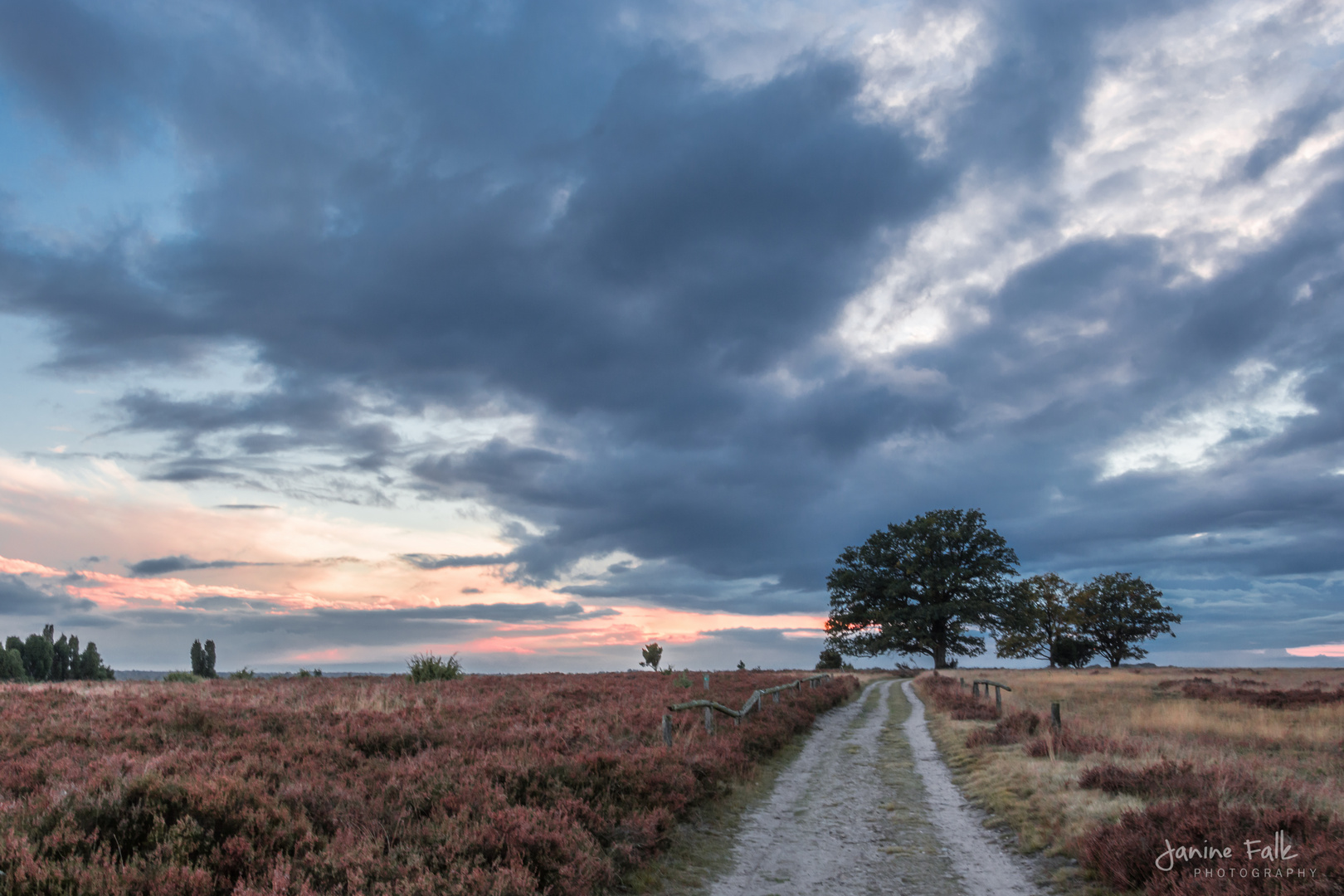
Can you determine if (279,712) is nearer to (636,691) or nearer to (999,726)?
(636,691)

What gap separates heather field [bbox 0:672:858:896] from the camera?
6.90m

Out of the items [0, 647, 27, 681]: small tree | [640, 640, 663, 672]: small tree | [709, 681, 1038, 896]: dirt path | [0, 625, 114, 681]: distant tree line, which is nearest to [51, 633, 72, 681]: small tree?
[0, 625, 114, 681]: distant tree line

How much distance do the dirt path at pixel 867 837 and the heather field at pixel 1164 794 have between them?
0.73 m

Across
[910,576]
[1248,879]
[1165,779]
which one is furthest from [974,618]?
[1248,879]

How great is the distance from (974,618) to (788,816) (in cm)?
5955

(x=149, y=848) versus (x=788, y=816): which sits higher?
(x=149, y=848)

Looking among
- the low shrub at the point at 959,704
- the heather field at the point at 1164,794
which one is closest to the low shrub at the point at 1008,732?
the heather field at the point at 1164,794

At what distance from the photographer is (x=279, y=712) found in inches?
640

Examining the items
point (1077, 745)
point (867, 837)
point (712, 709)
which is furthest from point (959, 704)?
point (867, 837)

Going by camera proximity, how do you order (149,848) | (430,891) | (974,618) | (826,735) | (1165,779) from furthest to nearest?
(974,618) < (826,735) < (1165,779) < (149,848) < (430,891)

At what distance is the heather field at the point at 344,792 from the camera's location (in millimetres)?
6898

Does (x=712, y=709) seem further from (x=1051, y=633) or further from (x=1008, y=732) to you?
(x=1051, y=633)

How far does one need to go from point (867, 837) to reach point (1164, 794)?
4.48 meters

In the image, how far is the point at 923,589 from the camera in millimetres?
67562
